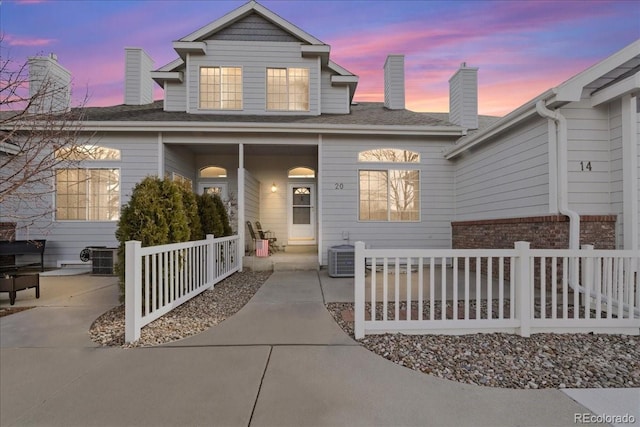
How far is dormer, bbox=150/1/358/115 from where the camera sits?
9.42 meters

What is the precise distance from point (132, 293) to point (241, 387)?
1.80 metres

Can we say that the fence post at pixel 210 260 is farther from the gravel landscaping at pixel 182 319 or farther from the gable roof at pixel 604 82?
the gable roof at pixel 604 82

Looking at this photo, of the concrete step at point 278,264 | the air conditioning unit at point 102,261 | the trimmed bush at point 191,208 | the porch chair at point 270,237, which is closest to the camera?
the trimmed bush at point 191,208

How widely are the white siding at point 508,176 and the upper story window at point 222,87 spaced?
684 cm

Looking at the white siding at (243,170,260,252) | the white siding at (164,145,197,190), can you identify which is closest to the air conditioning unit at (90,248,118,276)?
the white siding at (164,145,197,190)

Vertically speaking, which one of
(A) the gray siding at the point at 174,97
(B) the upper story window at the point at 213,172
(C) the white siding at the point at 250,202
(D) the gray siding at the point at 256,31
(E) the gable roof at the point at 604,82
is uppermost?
(D) the gray siding at the point at 256,31

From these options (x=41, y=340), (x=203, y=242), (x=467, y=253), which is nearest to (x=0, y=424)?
(x=41, y=340)

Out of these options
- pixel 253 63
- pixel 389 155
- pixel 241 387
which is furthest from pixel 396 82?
pixel 241 387

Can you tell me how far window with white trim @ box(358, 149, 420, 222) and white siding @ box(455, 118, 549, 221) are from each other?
132cm

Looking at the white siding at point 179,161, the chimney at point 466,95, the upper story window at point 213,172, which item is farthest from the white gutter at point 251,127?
the upper story window at point 213,172

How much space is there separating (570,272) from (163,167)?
364 inches

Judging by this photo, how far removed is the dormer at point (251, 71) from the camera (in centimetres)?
942

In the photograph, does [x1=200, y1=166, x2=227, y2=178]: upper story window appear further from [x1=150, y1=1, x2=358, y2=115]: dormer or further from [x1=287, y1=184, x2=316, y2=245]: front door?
[x1=287, y1=184, x2=316, y2=245]: front door

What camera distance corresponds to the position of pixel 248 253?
9617 mm
